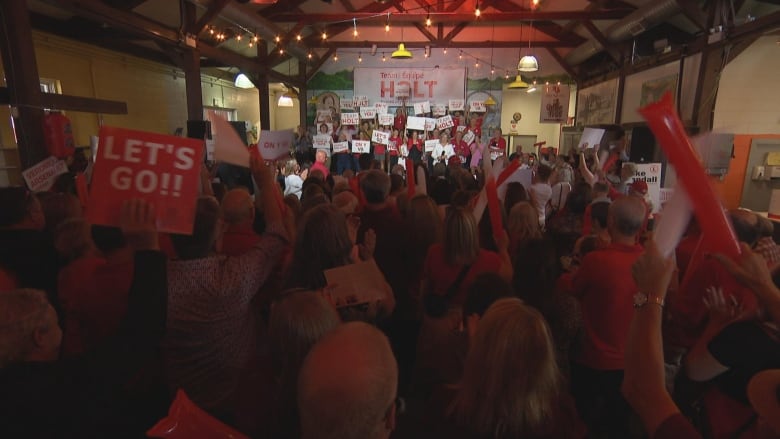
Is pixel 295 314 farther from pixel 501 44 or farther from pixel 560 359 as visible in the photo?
pixel 501 44

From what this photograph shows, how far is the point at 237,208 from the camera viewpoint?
8.02ft

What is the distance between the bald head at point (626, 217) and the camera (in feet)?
7.17

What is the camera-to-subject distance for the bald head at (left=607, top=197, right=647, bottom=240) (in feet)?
7.17

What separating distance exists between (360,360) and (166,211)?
95 cm

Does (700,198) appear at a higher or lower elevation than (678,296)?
higher

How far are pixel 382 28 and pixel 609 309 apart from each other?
14356 millimetres

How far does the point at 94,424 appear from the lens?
1143 mm

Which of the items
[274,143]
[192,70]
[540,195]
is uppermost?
[192,70]

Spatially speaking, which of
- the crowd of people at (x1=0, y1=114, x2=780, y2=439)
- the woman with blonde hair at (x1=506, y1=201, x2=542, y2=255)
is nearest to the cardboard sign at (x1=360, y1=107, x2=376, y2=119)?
the crowd of people at (x1=0, y1=114, x2=780, y2=439)

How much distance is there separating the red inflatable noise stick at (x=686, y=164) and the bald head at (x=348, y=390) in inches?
35.2

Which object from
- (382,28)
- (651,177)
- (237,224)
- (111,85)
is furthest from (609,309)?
(382,28)

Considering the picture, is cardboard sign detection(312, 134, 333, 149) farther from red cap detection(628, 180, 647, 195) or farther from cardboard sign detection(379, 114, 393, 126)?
red cap detection(628, 180, 647, 195)

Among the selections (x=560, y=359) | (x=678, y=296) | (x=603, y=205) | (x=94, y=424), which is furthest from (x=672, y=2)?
(x=94, y=424)

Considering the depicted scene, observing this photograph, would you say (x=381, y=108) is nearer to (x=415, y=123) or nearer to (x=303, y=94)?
(x=415, y=123)
